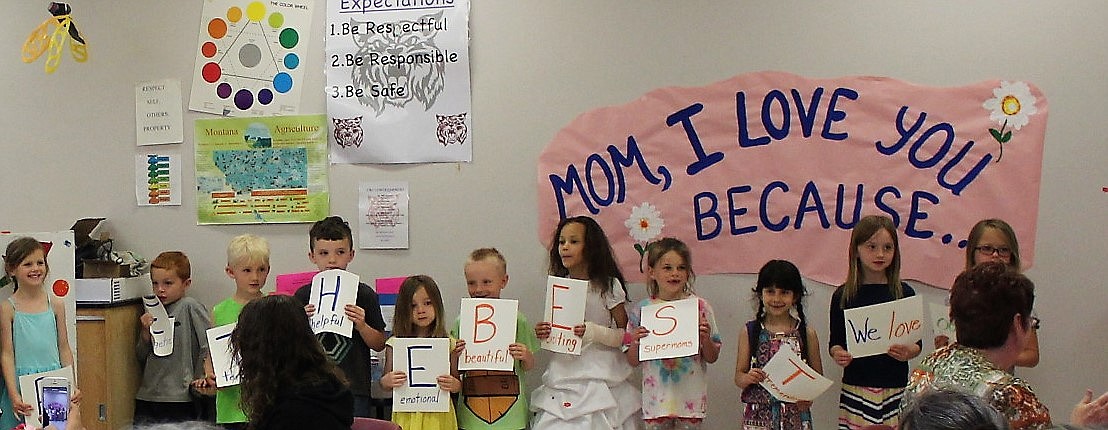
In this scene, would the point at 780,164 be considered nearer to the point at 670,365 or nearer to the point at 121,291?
the point at 670,365

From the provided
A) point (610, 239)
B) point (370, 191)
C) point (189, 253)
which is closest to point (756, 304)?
point (610, 239)

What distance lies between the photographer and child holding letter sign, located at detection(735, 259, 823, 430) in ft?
11.5

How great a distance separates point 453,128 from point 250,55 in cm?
95

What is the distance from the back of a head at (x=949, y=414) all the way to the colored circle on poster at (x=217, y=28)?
3487mm

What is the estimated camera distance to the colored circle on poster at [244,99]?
4.40 m

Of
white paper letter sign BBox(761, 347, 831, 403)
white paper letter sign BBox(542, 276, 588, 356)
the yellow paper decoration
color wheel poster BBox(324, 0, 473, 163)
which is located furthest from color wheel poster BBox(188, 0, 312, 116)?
white paper letter sign BBox(761, 347, 831, 403)

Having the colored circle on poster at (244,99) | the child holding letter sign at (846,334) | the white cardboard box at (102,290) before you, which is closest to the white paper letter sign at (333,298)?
the white cardboard box at (102,290)

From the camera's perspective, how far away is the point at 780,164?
3965 mm

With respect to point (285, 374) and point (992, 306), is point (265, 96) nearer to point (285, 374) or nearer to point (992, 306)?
point (285, 374)

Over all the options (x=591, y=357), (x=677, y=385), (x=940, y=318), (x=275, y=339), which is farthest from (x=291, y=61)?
(x=940, y=318)

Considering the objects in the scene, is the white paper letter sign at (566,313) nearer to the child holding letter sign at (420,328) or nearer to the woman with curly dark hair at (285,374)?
the child holding letter sign at (420,328)

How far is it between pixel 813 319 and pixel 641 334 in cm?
80

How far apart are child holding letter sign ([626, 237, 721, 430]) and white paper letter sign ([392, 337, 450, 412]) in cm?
67

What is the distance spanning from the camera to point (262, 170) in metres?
4.39
